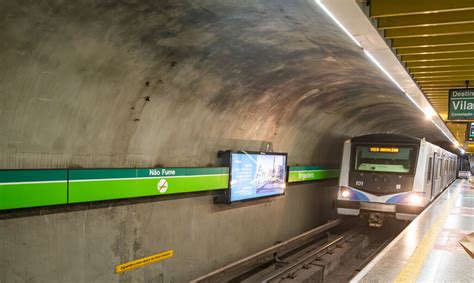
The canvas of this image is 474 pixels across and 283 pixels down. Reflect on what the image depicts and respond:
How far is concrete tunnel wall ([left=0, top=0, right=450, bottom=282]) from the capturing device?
3.60 metres

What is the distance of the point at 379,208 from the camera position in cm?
966

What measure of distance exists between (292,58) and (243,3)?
81.7 inches

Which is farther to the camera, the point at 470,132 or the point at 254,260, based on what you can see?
the point at 470,132

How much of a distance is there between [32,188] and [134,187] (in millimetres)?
1371

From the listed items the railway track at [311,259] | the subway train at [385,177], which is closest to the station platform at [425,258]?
the railway track at [311,259]

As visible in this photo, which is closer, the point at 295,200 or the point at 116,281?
the point at 116,281

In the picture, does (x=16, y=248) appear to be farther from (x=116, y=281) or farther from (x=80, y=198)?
(x=116, y=281)

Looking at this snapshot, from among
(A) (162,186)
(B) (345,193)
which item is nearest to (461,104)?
(B) (345,193)

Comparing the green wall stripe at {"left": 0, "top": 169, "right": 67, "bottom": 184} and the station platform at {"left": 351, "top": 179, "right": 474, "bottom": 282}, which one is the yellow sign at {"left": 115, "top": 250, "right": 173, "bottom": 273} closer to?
the green wall stripe at {"left": 0, "top": 169, "right": 67, "bottom": 184}

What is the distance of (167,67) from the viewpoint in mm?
4805

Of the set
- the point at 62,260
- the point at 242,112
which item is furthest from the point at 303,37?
the point at 62,260

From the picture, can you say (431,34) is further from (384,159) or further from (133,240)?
(384,159)

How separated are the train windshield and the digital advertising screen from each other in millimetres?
2530

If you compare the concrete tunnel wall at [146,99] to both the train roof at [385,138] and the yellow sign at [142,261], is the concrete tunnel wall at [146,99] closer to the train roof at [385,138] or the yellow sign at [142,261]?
the yellow sign at [142,261]
